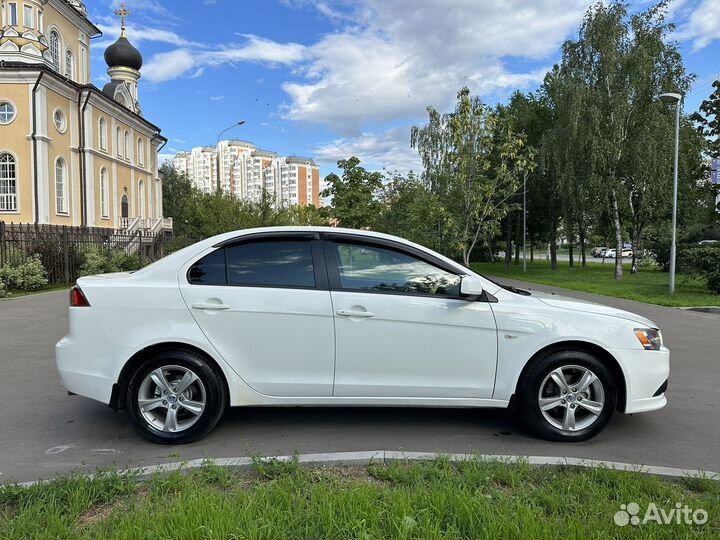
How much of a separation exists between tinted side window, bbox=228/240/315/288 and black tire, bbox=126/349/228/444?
28.0 inches

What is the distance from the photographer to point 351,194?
62.7ft

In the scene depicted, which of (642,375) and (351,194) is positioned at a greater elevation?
(351,194)

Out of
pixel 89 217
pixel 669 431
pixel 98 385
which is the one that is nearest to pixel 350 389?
pixel 98 385

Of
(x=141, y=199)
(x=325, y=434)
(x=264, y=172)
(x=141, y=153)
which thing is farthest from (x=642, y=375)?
(x=264, y=172)

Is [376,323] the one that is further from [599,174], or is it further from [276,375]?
[599,174]

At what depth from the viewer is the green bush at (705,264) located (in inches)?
613

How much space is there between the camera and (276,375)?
13.6 feet

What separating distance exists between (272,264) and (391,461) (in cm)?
180

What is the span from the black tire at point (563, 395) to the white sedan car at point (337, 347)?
0.01 meters

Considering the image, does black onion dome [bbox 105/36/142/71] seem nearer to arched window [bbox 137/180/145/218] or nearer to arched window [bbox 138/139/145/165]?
arched window [bbox 138/139/145/165]

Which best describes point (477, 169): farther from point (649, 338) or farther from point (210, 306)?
point (210, 306)

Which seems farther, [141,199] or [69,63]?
[141,199]

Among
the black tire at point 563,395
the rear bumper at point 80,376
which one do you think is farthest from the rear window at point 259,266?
the black tire at point 563,395

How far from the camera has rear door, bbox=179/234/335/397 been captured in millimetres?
4070
